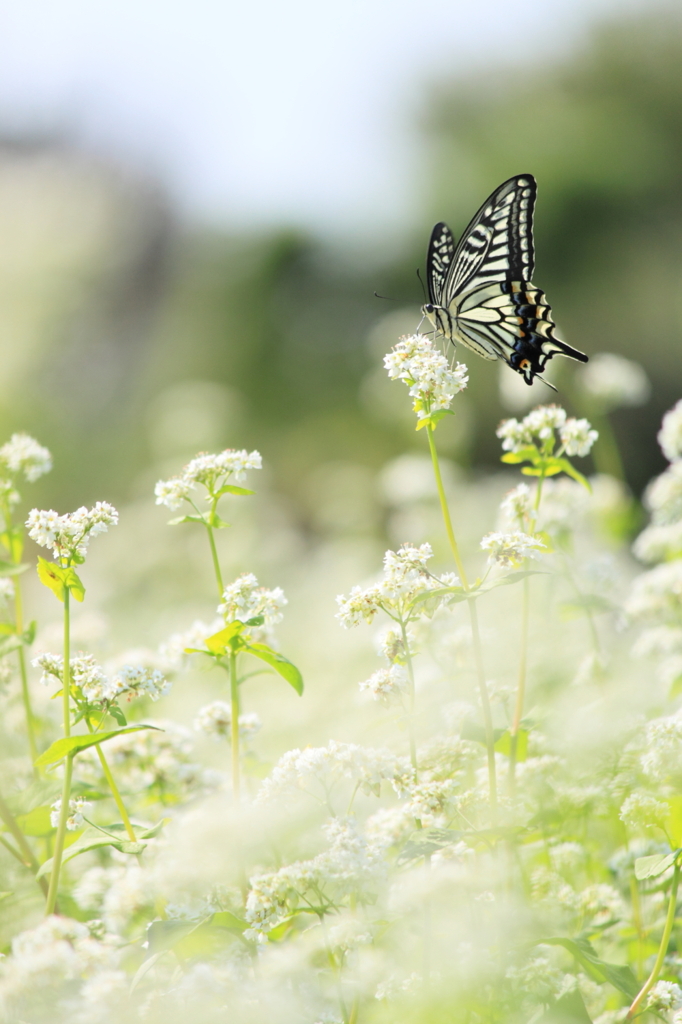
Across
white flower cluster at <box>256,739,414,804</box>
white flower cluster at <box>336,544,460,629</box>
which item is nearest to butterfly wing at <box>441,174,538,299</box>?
white flower cluster at <box>336,544,460,629</box>

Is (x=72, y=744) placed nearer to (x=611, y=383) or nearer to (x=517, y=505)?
(x=517, y=505)

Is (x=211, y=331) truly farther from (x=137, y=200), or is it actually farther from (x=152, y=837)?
(x=152, y=837)

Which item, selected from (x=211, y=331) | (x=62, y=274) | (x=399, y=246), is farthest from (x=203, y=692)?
(x=211, y=331)

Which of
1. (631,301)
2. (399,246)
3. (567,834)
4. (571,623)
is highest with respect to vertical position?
(399,246)

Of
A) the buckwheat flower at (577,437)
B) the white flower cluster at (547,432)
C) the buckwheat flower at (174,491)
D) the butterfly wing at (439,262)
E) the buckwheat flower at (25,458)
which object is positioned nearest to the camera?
the buckwheat flower at (174,491)

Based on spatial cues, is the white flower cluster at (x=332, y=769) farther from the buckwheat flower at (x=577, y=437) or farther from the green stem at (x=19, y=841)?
the buckwheat flower at (x=577, y=437)

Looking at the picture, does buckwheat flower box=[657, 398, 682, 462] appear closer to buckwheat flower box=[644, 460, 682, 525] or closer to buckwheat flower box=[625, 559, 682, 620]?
buckwheat flower box=[644, 460, 682, 525]

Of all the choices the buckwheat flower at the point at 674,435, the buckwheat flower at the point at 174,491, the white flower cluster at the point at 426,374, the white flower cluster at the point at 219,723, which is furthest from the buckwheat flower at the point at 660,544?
the buckwheat flower at the point at 174,491
